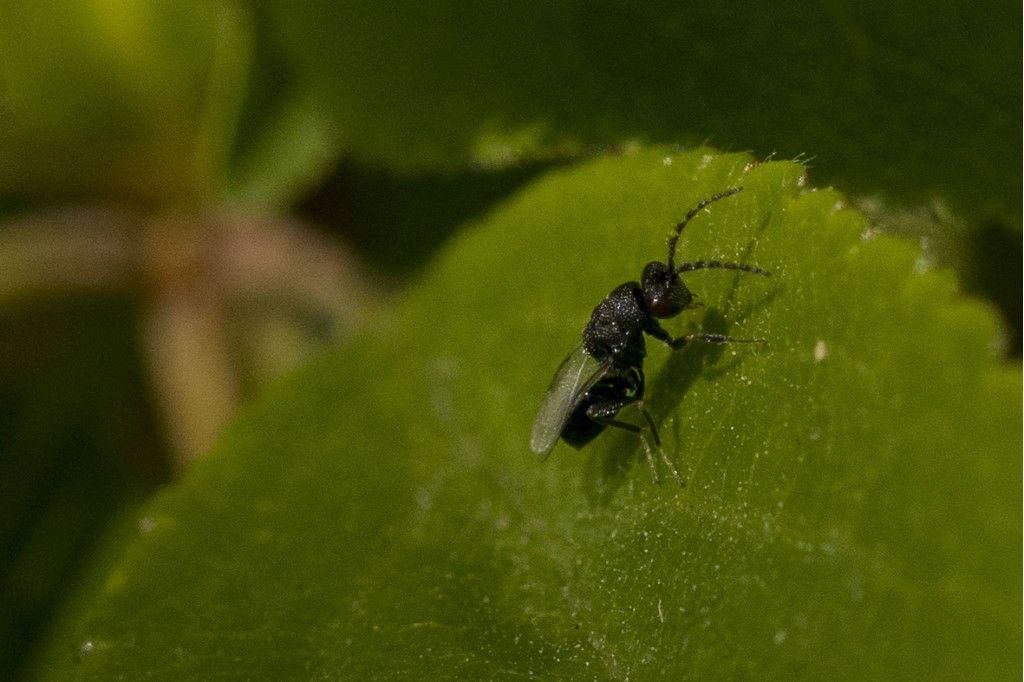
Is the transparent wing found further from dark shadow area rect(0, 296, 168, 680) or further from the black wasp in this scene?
dark shadow area rect(0, 296, 168, 680)

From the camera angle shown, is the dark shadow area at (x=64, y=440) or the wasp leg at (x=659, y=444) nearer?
the wasp leg at (x=659, y=444)

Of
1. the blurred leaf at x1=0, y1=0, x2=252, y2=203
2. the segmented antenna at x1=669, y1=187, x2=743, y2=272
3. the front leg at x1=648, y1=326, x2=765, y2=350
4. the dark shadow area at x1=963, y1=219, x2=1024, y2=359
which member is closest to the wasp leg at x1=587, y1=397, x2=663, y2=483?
the front leg at x1=648, y1=326, x2=765, y2=350

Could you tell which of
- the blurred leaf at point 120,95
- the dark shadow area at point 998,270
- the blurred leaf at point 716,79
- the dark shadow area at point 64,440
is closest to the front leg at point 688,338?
the blurred leaf at point 716,79

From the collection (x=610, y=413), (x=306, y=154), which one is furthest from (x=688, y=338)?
(x=306, y=154)

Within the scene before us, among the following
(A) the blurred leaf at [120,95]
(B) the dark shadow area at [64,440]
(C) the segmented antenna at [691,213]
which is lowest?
(B) the dark shadow area at [64,440]

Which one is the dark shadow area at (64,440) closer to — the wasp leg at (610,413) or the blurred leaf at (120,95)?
the blurred leaf at (120,95)

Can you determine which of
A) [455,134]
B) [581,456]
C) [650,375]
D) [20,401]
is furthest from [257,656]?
[20,401]

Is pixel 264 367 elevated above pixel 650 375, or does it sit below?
below

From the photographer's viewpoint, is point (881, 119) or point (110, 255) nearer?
point (881, 119)

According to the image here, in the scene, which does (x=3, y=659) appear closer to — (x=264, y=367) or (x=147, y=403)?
(x=147, y=403)
